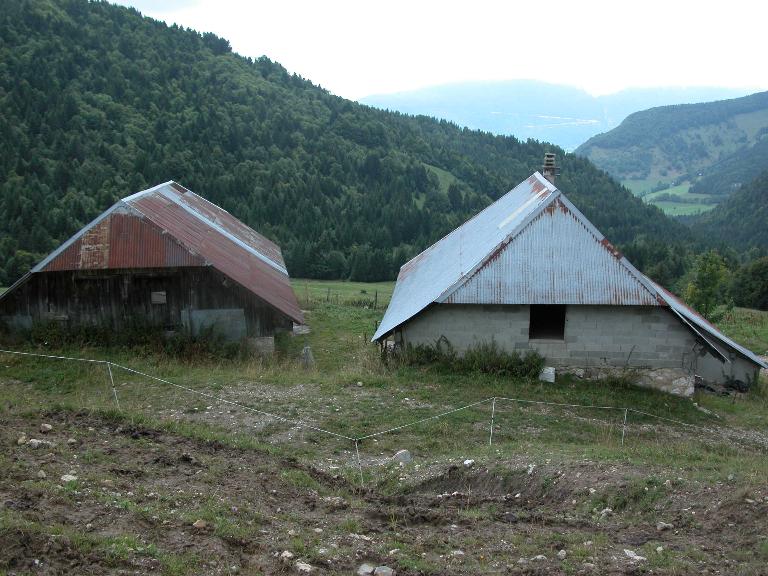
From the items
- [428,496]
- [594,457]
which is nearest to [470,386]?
[594,457]

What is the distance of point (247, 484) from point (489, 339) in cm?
993

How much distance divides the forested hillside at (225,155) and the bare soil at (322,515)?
167 feet

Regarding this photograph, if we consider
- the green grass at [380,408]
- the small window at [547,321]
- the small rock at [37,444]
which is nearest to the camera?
the small rock at [37,444]

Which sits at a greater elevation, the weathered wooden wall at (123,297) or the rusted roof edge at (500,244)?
the rusted roof edge at (500,244)

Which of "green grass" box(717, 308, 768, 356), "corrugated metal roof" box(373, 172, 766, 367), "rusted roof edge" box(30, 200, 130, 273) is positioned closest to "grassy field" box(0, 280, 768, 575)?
"corrugated metal roof" box(373, 172, 766, 367)

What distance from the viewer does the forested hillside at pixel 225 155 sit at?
252 feet

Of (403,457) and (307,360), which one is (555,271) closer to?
(307,360)

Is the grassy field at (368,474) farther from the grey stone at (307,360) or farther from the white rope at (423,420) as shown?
the grey stone at (307,360)

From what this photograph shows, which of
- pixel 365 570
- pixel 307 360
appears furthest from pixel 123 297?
pixel 365 570

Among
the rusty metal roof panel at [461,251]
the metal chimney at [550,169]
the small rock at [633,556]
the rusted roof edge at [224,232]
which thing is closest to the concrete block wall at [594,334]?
the rusty metal roof panel at [461,251]

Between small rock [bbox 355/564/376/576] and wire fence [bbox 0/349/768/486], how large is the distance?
4.53 meters

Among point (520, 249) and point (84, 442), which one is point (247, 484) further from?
point (520, 249)

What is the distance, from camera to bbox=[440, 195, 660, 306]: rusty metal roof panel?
17516 mm

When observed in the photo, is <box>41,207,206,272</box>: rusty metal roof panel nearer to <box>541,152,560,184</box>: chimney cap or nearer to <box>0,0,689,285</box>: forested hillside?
<box>541,152,560,184</box>: chimney cap
